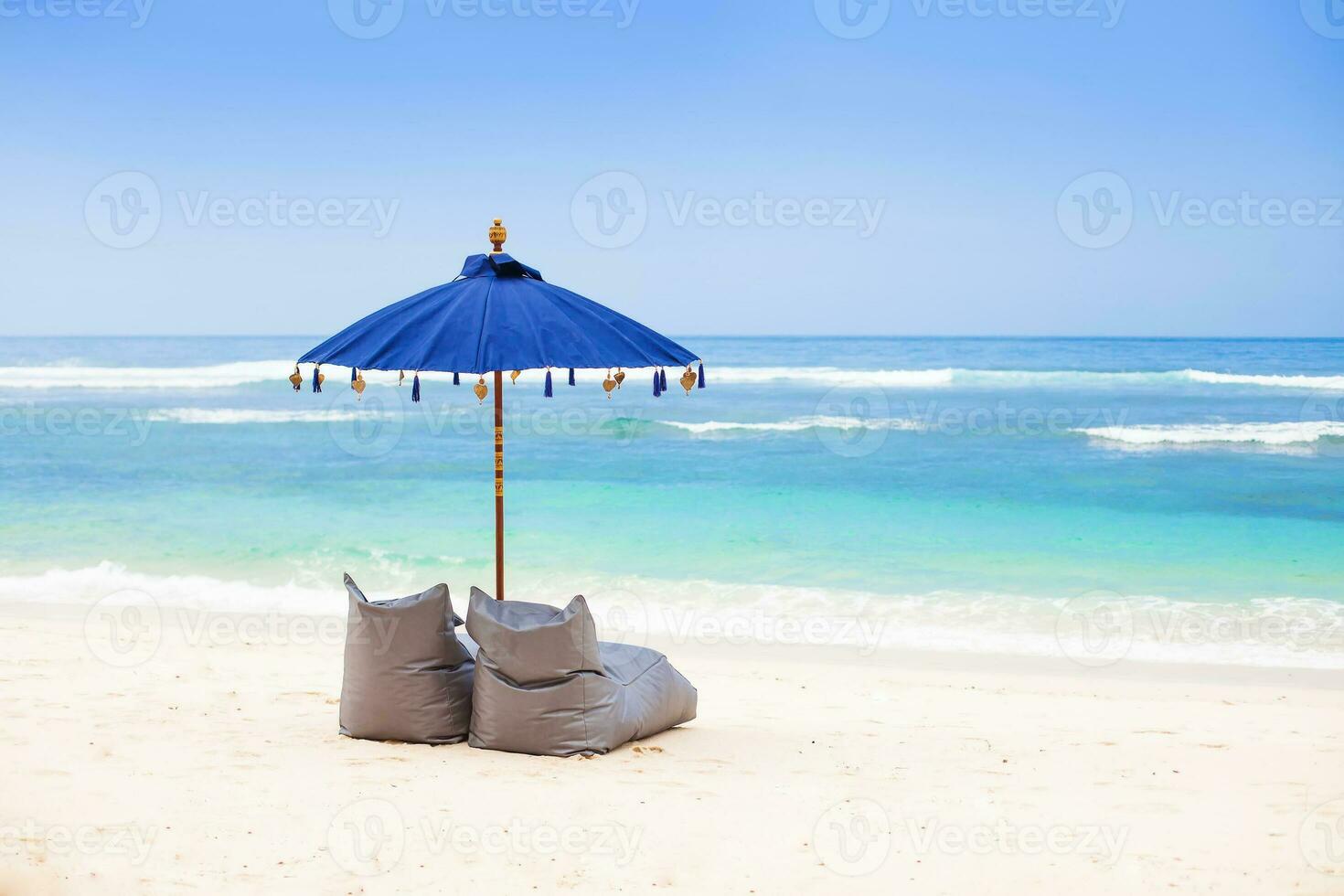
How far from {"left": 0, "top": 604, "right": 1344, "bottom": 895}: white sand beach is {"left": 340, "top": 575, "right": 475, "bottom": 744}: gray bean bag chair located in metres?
0.13

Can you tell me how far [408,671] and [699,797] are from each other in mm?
1392

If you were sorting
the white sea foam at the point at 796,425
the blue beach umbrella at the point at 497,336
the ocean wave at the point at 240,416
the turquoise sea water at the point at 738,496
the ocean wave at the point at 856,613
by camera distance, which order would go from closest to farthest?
the blue beach umbrella at the point at 497,336 → the ocean wave at the point at 856,613 → the turquoise sea water at the point at 738,496 → the white sea foam at the point at 796,425 → the ocean wave at the point at 240,416

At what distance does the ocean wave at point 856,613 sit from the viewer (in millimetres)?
7590

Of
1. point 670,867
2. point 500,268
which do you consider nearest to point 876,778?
point 670,867

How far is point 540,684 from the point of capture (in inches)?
176

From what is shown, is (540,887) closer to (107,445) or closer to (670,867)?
(670,867)

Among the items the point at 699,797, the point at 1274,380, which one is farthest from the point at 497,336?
the point at 1274,380

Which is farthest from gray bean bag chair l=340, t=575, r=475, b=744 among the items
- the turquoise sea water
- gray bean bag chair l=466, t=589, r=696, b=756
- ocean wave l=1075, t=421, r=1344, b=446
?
ocean wave l=1075, t=421, r=1344, b=446

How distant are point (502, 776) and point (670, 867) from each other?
983mm

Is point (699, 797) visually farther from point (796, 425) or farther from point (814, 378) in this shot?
point (814, 378)

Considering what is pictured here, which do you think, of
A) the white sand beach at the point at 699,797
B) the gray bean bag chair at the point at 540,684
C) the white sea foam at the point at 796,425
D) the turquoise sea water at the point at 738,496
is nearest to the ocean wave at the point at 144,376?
the turquoise sea water at the point at 738,496

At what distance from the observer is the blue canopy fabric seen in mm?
4230

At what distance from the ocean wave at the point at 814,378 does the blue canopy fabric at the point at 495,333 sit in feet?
83.9

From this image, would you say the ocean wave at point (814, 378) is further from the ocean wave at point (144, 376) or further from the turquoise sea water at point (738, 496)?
the turquoise sea water at point (738, 496)
